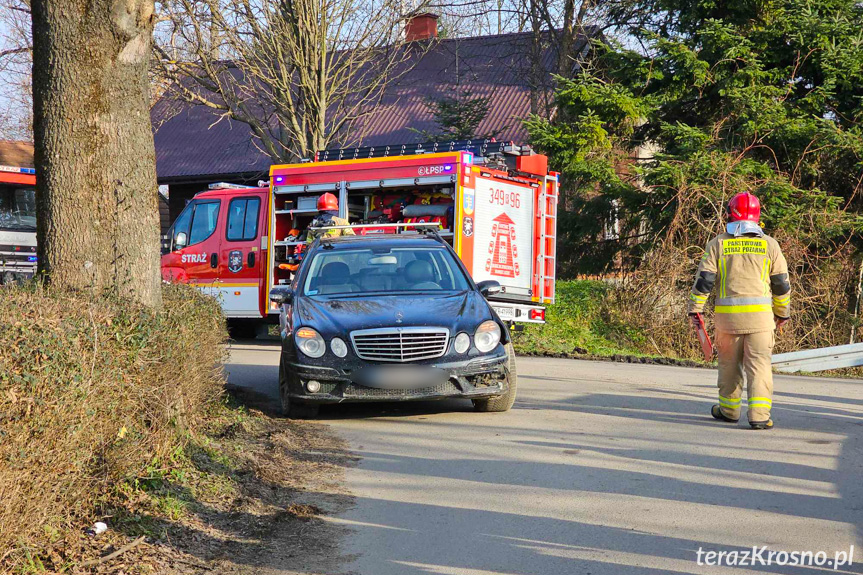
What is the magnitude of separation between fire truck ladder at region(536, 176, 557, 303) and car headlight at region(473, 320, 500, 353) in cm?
627

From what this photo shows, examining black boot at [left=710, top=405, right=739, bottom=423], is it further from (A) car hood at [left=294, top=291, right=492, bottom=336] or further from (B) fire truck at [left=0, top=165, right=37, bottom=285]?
(B) fire truck at [left=0, top=165, right=37, bottom=285]

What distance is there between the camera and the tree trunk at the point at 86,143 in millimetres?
6449

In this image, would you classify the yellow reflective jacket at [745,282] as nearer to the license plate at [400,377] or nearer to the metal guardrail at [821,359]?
the license plate at [400,377]

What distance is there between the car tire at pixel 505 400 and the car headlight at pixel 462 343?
46 cm

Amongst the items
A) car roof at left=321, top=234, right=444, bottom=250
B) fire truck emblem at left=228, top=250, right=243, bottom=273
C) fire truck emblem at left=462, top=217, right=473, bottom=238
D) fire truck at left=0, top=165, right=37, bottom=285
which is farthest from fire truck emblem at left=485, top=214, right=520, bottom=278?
fire truck at left=0, top=165, right=37, bottom=285

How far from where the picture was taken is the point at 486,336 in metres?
8.37

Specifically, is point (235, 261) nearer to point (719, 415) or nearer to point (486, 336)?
point (486, 336)

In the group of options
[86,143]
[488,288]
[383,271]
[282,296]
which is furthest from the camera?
[383,271]

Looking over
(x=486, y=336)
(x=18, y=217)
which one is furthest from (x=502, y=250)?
(x=18, y=217)

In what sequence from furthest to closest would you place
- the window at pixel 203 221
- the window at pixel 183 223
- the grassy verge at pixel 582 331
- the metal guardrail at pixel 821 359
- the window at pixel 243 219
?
the window at pixel 183 223 → the window at pixel 203 221 → the window at pixel 243 219 → the grassy verge at pixel 582 331 → the metal guardrail at pixel 821 359

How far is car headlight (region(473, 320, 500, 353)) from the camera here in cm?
830

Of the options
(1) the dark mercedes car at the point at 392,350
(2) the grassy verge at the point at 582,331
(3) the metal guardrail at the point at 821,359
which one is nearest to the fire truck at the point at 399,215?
(2) the grassy verge at the point at 582,331

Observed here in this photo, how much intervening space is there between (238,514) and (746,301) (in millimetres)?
4688

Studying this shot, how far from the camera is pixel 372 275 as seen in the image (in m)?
9.50
